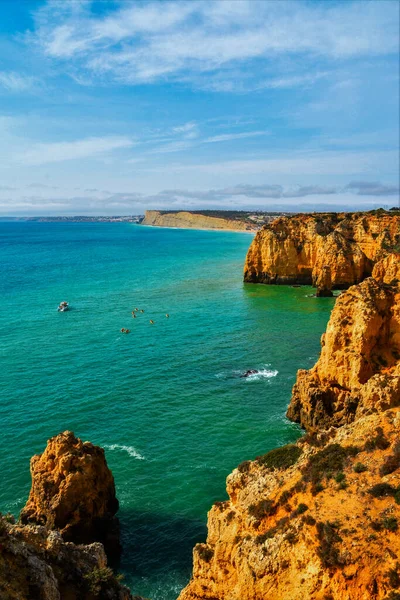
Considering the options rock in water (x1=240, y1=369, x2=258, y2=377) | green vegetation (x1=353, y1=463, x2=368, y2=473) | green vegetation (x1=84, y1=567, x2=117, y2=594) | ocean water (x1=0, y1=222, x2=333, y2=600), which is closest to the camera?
green vegetation (x1=84, y1=567, x2=117, y2=594)

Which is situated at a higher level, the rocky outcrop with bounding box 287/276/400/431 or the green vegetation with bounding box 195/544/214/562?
the rocky outcrop with bounding box 287/276/400/431

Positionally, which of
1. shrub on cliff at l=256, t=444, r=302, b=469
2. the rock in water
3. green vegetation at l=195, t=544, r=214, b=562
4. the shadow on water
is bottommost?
the shadow on water

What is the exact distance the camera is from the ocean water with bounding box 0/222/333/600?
2919 cm

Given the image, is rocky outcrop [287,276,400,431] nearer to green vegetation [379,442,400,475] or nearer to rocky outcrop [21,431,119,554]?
rocky outcrop [21,431,119,554]

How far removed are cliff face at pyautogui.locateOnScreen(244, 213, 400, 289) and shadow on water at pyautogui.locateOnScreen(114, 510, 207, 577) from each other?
216 feet

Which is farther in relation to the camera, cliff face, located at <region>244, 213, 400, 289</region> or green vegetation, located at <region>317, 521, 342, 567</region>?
cliff face, located at <region>244, 213, 400, 289</region>

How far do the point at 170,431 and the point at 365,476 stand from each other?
71.3 feet

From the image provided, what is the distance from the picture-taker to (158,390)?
45.4 m

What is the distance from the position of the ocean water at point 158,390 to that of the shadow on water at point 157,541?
62 millimetres

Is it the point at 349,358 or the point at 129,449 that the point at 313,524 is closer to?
the point at 129,449

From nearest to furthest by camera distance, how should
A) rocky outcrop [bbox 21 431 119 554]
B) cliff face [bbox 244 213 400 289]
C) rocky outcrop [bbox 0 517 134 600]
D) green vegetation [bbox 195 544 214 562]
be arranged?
rocky outcrop [bbox 0 517 134 600]
green vegetation [bbox 195 544 214 562]
rocky outcrop [bbox 21 431 119 554]
cliff face [bbox 244 213 400 289]

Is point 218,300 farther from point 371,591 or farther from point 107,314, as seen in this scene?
point 371,591

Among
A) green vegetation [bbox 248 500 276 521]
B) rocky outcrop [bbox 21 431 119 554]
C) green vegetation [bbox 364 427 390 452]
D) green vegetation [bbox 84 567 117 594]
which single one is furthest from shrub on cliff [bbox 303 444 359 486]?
rocky outcrop [bbox 21 431 119 554]

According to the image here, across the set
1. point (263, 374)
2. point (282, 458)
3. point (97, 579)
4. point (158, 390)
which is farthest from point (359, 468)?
point (263, 374)
